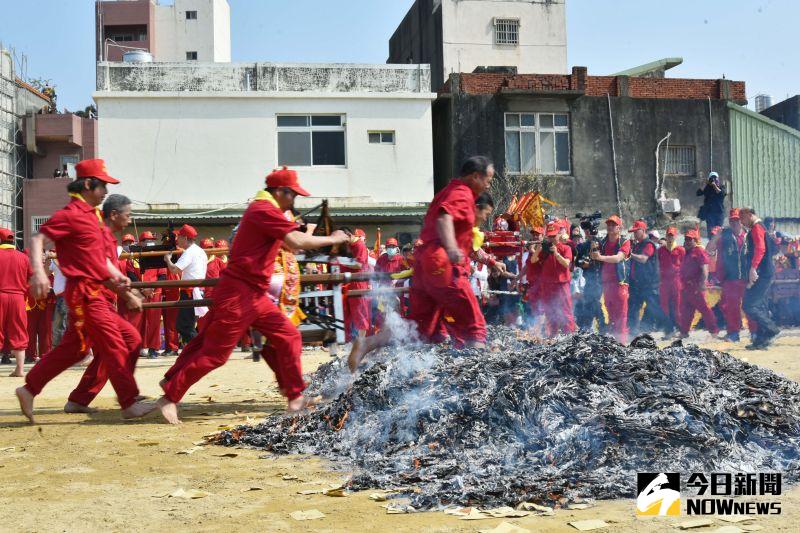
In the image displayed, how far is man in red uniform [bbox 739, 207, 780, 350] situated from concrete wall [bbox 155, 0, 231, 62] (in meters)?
36.8

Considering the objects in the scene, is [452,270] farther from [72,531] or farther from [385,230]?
[385,230]

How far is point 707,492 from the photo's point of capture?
4566 mm

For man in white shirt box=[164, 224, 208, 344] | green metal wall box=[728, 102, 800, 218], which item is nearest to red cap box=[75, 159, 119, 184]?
man in white shirt box=[164, 224, 208, 344]

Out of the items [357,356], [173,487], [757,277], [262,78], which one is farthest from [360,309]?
[262,78]

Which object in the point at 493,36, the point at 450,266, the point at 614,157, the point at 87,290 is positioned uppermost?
the point at 493,36

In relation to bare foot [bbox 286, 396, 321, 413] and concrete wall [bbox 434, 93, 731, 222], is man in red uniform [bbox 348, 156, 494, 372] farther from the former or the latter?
concrete wall [bbox 434, 93, 731, 222]

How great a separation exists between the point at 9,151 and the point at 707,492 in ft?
123

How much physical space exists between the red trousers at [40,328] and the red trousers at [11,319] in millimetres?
2023

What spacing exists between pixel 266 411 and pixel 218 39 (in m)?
41.8

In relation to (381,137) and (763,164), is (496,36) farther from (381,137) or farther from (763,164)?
(763,164)

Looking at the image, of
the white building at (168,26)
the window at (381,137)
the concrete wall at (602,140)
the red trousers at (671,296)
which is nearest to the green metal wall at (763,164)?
the concrete wall at (602,140)

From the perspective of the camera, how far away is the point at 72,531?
418 centimetres

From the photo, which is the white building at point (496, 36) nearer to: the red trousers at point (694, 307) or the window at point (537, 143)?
the window at point (537, 143)

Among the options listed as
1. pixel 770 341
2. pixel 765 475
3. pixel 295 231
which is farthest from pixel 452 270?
Answer: pixel 770 341
